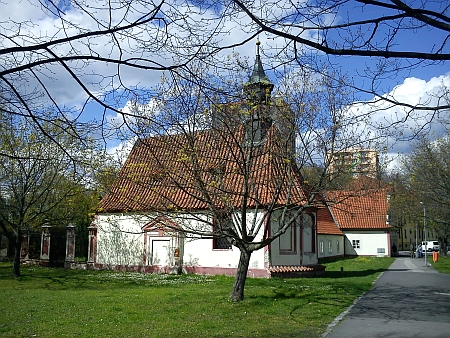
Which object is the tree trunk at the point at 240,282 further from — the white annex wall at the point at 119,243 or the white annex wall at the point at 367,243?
the white annex wall at the point at 367,243

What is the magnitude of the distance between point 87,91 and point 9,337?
18.2 ft

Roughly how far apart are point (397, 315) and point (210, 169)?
5996mm

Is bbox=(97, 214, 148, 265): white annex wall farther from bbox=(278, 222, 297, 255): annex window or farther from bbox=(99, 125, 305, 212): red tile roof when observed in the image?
bbox=(99, 125, 305, 212): red tile roof

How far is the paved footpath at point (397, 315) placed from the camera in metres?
9.46

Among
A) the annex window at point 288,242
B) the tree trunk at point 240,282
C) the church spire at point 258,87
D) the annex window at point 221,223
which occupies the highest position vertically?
the church spire at point 258,87

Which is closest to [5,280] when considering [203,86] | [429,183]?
[203,86]

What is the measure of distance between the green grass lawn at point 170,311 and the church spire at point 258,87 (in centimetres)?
498

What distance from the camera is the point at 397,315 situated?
38.0ft

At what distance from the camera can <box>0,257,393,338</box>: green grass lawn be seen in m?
9.46

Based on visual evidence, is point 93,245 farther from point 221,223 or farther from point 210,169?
point 210,169

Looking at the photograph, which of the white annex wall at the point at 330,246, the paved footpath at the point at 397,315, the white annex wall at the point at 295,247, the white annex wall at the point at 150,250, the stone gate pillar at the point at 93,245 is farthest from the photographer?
the white annex wall at the point at 330,246

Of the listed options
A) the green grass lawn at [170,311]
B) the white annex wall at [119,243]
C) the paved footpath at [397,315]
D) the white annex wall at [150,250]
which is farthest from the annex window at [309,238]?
the white annex wall at [119,243]

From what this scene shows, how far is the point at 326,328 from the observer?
9883 millimetres

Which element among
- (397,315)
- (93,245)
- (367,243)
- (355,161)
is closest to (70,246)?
(93,245)
